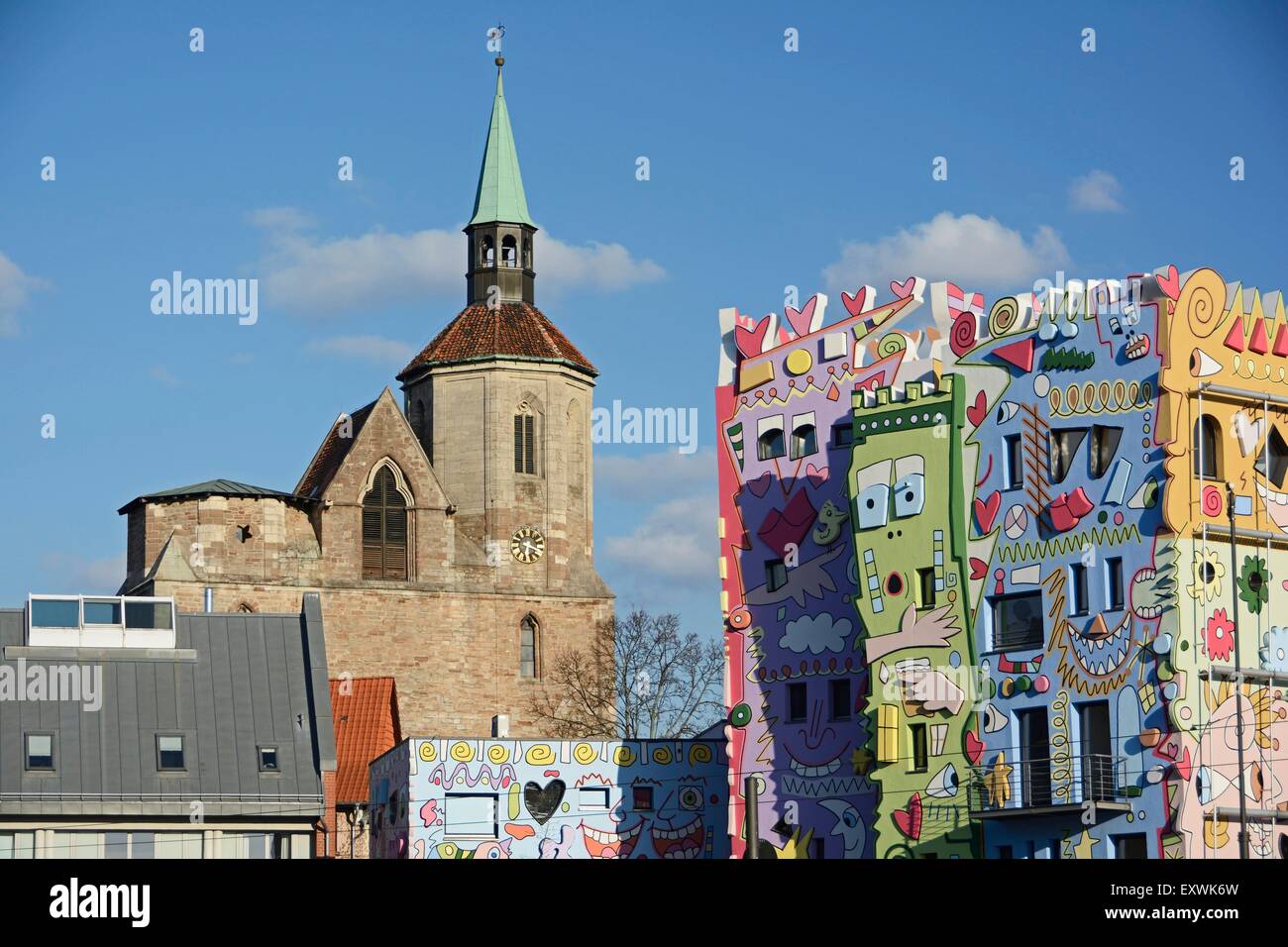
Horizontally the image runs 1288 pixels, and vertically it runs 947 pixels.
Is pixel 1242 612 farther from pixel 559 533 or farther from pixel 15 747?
pixel 559 533

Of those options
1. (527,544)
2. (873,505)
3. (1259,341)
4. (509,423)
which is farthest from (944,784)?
(509,423)

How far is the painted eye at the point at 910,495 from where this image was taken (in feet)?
165

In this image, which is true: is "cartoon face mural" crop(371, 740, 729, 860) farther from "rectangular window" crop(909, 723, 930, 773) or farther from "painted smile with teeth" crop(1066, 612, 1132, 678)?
"painted smile with teeth" crop(1066, 612, 1132, 678)

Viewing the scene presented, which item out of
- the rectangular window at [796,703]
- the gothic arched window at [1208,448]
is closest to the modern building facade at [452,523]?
the rectangular window at [796,703]

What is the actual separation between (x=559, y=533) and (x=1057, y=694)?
162 ft

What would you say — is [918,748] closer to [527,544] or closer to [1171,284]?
[1171,284]

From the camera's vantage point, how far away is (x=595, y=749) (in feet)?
188

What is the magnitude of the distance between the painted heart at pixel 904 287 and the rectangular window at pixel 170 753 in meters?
19.5

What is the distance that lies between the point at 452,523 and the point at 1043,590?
47.7 metres

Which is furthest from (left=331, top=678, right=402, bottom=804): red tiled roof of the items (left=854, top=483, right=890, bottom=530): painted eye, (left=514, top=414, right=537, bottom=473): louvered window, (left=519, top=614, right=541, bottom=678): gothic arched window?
(left=854, top=483, right=890, bottom=530): painted eye

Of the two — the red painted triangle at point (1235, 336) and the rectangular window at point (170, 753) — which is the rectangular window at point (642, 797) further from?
the red painted triangle at point (1235, 336)
